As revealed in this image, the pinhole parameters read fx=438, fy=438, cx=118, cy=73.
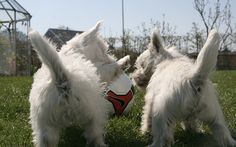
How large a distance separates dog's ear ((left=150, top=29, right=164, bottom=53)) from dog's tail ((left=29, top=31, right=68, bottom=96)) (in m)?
1.98

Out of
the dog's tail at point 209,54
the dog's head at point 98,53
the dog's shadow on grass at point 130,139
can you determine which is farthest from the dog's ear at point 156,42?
the dog's tail at point 209,54

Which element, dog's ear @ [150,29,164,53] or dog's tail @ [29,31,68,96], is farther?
dog's ear @ [150,29,164,53]

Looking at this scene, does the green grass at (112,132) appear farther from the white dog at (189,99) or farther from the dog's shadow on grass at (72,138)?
the white dog at (189,99)

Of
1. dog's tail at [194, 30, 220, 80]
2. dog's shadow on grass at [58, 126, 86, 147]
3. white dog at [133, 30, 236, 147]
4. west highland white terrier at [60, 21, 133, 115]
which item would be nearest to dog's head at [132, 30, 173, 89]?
west highland white terrier at [60, 21, 133, 115]

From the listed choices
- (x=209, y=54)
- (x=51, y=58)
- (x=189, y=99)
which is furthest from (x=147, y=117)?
(x=51, y=58)

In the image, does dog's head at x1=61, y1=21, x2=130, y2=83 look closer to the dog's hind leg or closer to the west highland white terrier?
the west highland white terrier

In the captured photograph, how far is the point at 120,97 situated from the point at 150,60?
0.89 metres

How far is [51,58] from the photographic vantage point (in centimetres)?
442

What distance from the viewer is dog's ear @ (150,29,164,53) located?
614cm

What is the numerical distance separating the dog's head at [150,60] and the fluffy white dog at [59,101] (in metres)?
1.59

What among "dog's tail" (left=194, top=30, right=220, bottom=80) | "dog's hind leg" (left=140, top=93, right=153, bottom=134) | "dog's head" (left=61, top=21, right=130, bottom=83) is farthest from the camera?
"dog's head" (left=61, top=21, right=130, bottom=83)

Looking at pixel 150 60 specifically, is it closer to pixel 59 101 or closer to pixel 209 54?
pixel 209 54

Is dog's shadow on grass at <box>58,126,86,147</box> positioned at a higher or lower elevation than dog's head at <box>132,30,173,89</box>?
lower

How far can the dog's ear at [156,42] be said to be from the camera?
20.1 ft
